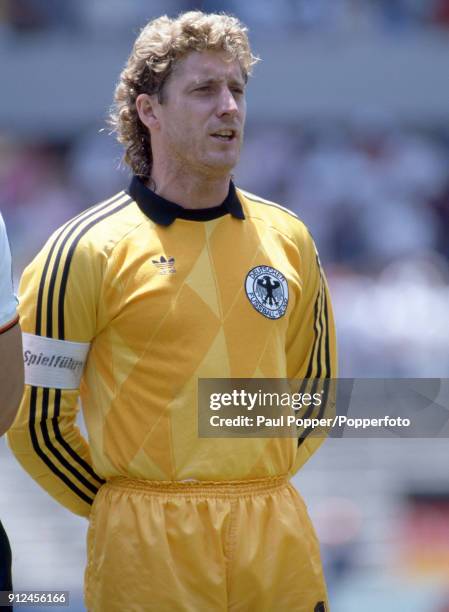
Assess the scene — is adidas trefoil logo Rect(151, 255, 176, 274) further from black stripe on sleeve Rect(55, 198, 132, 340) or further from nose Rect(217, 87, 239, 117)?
nose Rect(217, 87, 239, 117)

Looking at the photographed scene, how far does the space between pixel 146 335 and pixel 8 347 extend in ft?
1.70

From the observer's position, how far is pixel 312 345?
2938 millimetres

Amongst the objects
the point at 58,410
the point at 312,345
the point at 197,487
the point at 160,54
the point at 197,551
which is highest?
the point at 160,54

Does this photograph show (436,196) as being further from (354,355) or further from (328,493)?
(328,493)

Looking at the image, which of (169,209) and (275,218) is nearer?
(169,209)

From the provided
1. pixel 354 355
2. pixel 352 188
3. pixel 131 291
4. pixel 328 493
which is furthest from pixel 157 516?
pixel 352 188

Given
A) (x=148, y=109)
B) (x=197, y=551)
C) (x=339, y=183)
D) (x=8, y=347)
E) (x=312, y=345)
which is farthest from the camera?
(x=339, y=183)

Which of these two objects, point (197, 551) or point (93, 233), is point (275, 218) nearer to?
point (93, 233)

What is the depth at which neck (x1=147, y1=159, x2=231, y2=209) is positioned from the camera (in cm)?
272

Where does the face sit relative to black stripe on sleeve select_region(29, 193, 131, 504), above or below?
above

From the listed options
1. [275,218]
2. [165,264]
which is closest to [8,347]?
[165,264]

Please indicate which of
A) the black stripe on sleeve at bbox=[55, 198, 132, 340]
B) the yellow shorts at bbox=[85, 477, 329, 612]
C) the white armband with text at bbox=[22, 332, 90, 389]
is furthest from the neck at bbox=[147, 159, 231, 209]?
the yellow shorts at bbox=[85, 477, 329, 612]

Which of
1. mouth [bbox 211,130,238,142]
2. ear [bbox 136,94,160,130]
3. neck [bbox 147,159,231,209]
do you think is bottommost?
neck [bbox 147,159,231,209]

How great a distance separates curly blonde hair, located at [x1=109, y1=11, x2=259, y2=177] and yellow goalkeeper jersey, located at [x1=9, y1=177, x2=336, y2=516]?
0.17 metres
